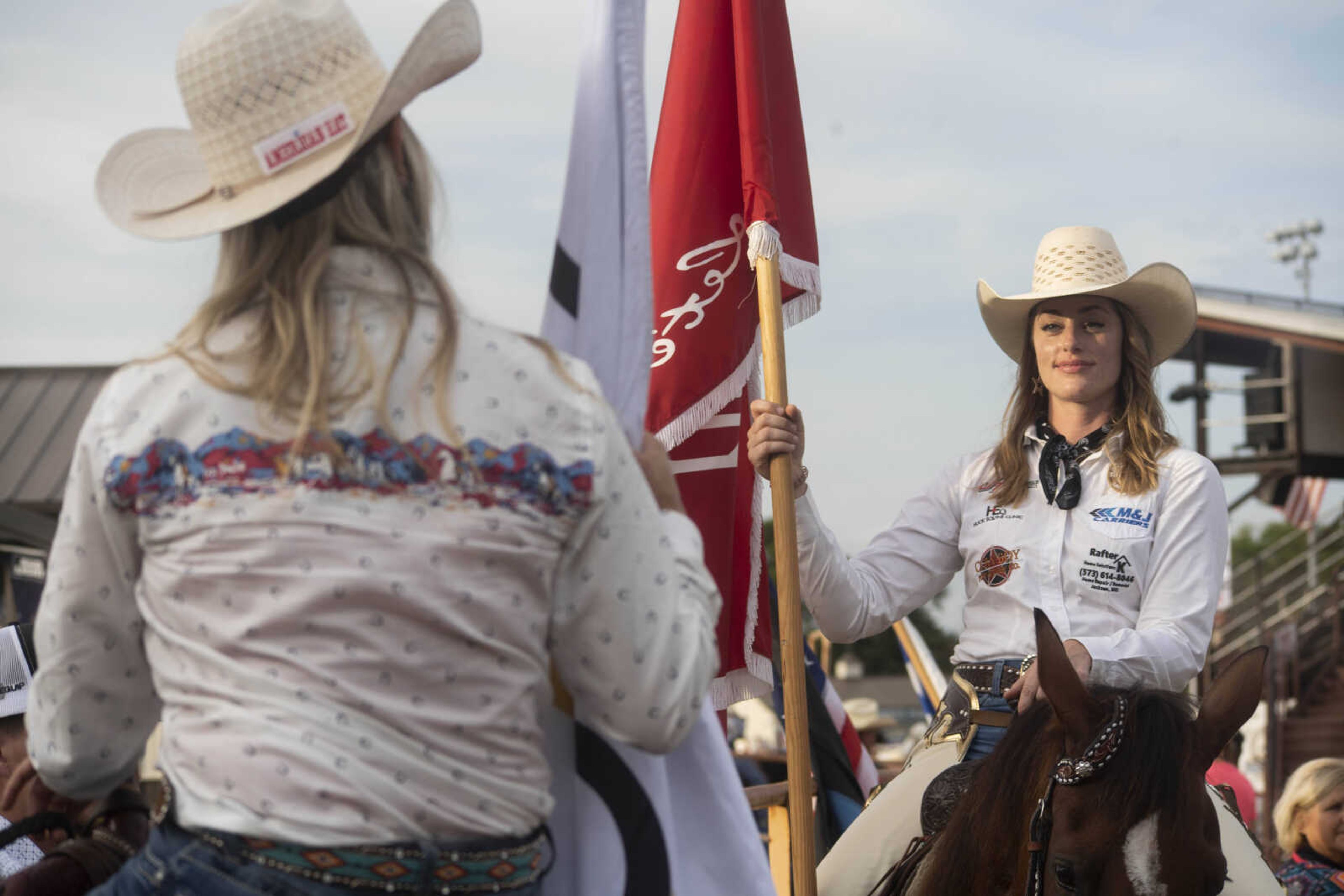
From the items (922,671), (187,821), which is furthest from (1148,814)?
(922,671)

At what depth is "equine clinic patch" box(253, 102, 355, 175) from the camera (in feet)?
6.43

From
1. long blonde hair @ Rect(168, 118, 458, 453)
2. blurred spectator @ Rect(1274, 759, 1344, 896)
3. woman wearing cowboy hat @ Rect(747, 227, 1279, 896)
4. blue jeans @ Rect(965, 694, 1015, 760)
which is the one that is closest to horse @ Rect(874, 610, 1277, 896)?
woman wearing cowboy hat @ Rect(747, 227, 1279, 896)

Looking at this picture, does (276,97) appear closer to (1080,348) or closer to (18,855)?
(18,855)

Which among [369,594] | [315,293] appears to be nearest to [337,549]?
[369,594]

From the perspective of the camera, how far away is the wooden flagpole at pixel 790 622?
3.57m

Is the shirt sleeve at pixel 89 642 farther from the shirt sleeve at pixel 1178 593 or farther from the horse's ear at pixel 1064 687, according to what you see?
the shirt sleeve at pixel 1178 593

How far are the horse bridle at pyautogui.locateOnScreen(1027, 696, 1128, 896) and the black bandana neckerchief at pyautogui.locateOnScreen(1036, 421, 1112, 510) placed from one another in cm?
106

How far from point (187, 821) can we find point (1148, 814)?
1916 mm

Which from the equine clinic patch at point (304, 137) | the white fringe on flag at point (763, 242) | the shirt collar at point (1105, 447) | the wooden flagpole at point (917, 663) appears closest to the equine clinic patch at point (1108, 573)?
the shirt collar at point (1105, 447)

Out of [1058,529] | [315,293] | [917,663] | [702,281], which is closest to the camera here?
[315,293]

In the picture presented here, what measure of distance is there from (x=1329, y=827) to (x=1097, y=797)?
3.51 meters

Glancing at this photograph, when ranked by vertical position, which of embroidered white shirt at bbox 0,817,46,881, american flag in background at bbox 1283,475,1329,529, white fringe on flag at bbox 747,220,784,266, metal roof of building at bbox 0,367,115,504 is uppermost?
white fringe on flag at bbox 747,220,784,266

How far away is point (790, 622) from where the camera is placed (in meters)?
3.73

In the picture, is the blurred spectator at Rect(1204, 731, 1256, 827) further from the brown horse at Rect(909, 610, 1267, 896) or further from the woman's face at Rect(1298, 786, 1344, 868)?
the brown horse at Rect(909, 610, 1267, 896)
